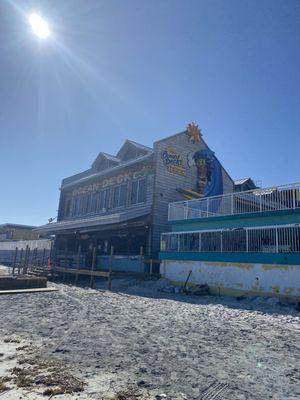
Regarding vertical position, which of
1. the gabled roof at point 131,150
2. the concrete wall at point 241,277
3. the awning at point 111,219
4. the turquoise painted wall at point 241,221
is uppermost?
the gabled roof at point 131,150

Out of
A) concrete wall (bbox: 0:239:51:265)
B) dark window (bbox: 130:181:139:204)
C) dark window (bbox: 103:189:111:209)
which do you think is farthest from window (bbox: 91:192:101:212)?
concrete wall (bbox: 0:239:51:265)

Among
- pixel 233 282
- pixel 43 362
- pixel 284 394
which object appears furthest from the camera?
pixel 233 282

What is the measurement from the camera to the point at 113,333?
7691 millimetres

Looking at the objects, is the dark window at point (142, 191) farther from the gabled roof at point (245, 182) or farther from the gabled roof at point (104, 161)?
the gabled roof at point (245, 182)

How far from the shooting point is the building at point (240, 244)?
13859 millimetres

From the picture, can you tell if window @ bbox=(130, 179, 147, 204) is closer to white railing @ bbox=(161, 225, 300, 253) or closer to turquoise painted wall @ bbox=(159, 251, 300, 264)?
white railing @ bbox=(161, 225, 300, 253)

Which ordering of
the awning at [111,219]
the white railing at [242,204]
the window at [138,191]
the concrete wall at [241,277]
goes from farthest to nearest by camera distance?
the window at [138,191]
the awning at [111,219]
the white railing at [242,204]
the concrete wall at [241,277]

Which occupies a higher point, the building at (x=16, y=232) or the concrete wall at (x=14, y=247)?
the building at (x=16, y=232)

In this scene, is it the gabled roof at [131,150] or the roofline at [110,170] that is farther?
the gabled roof at [131,150]

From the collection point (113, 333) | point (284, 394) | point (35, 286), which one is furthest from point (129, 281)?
point (284, 394)

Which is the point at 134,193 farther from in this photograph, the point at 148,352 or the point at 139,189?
the point at 148,352

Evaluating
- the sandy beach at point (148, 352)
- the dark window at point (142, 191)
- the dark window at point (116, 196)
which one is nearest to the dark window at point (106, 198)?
the dark window at point (116, 196)

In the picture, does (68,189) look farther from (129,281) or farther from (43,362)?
(43,362)

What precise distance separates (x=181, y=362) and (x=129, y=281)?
1428 centimetres
